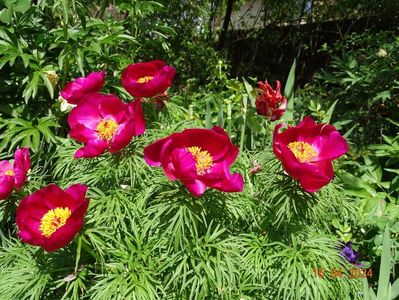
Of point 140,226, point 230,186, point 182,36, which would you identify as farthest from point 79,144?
point 182,36

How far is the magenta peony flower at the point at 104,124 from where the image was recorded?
3.37 ft

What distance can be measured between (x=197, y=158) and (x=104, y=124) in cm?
27

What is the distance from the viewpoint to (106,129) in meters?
1.07

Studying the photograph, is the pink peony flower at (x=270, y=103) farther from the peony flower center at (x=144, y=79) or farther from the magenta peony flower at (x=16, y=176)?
the magenta peony flower at (x=16, y=176)

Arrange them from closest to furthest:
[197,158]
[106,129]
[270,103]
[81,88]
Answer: [197,158], [106,129], [81,88], [270,103]

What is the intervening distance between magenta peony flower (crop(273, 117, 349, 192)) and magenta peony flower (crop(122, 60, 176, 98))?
1.16 feet

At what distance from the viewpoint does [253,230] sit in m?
1.15

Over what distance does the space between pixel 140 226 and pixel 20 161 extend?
337mm

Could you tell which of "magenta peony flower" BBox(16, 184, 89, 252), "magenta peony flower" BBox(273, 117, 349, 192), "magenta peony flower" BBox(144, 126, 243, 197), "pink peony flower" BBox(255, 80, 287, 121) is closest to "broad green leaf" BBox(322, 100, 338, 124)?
"pink peony flower" BBox(255, 80, 287, 121)

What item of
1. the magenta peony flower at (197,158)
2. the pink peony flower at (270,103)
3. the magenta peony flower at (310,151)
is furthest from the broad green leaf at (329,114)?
the magenta peony flower at (197,158)

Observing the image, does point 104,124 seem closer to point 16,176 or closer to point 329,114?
point 16,176

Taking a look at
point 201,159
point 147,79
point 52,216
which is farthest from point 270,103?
point 52,216

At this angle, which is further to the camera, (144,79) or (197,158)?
(144,79)

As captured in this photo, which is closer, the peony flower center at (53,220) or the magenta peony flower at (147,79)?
the peony flower center at (53,220)
